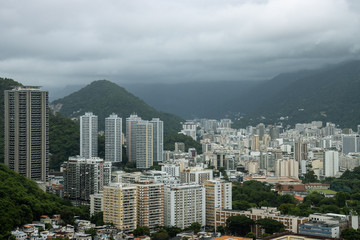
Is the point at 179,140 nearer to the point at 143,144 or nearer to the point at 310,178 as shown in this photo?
the point at 143,144

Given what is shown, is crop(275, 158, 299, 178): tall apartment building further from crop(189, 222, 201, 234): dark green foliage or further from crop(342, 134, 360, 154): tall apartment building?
crop(189, 222, 201, 234): dark green foliage

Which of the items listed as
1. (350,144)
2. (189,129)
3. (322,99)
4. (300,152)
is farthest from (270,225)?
(322,99)

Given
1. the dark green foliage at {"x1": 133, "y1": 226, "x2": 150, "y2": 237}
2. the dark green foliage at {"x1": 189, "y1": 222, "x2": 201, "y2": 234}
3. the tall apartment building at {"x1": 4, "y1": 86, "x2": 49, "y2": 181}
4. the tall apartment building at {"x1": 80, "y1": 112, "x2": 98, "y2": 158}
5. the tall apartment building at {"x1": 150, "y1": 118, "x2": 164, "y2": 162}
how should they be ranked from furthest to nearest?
1. the tall apartment building at {"x1": 150, "y1": 118, "x2": 164, "y2": 162}
2. the tall apartment building at {"x1": 80, "y1": 112, "x2": 98, "y2": 158}
3. the tall apartment building at {"x1": 4, "y1": 86, "x2": 49, "y2": 181}
4. the dark green foliage at {"x1": 189, "y1": 222, "x2": 201, "y2": 234}
5. the dark green foliage at {"x1": 133, "y1": 226, "x2": 150, "y2": 237}

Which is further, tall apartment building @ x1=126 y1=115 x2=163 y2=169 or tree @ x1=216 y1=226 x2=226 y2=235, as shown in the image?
tall apartment building @ x1=126 y1=115 x2=163 y2=169

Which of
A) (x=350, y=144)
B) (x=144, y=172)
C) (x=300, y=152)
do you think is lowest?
(x=144, y=172)

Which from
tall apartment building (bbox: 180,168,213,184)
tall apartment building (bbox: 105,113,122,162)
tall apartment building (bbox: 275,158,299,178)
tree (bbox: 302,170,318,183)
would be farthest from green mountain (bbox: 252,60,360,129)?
tall apartment building (bbox: 180,168,213,184)

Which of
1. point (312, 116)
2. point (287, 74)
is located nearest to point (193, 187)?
point (312, 116)
